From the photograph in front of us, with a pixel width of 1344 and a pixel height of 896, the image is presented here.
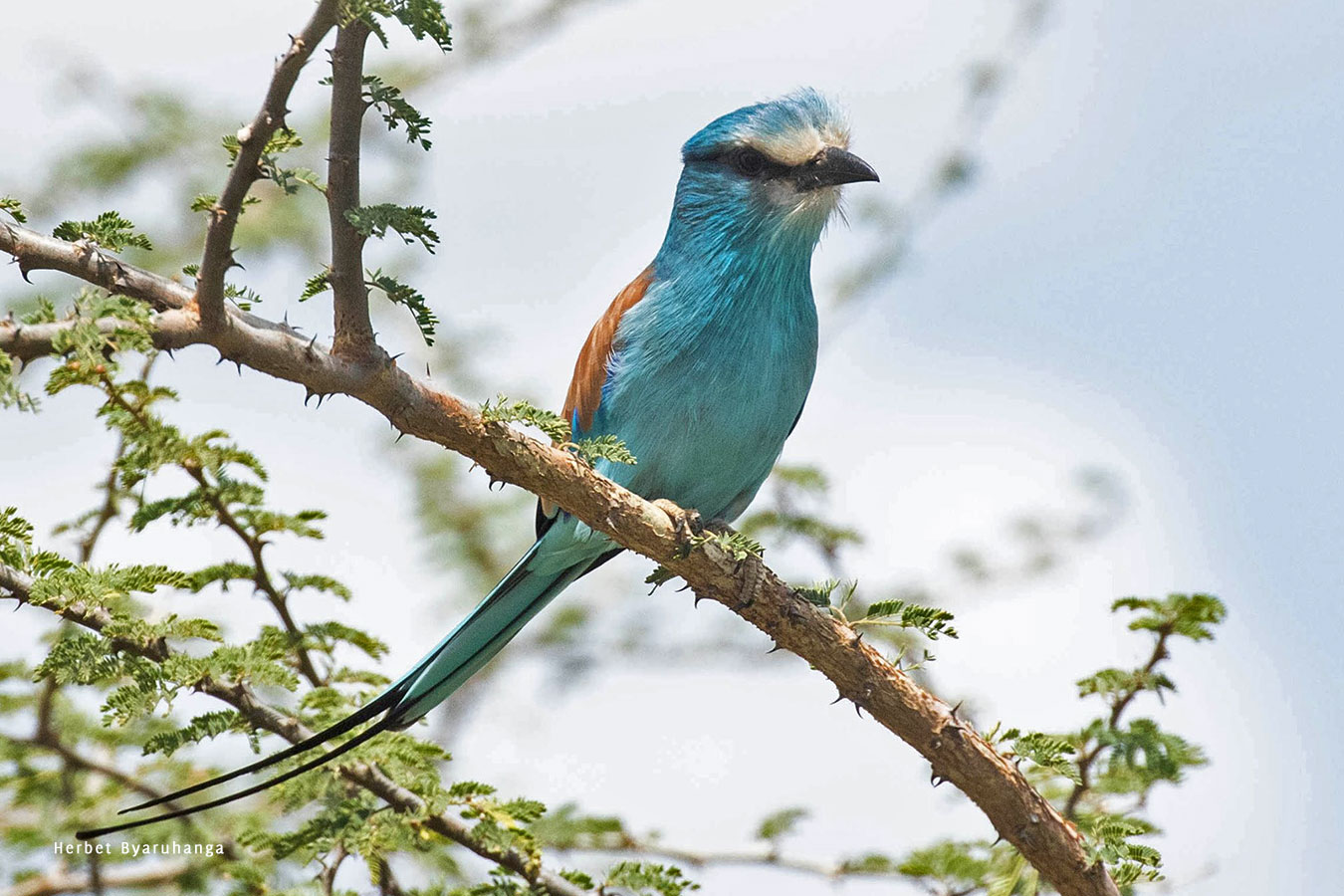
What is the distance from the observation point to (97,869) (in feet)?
11.7

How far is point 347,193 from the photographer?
234 cm

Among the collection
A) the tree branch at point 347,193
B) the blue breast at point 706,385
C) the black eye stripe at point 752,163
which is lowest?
the tree branch at point 347,193

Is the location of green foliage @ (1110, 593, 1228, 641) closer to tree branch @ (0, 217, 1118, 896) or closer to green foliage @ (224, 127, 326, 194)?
tree branch @ (0, 217, 1118, 896)

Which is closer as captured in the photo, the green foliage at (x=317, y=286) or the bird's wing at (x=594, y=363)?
the green foliage at (x=317, y=286)

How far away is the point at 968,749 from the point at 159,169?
430 cm

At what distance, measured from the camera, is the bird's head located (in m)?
4.53

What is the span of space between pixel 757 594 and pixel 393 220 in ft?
4.30

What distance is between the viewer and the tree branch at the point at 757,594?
2633 mm

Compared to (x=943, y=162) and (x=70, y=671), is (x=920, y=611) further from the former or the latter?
(x=943, y=162)

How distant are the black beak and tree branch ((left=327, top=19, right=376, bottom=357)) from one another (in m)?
2.31

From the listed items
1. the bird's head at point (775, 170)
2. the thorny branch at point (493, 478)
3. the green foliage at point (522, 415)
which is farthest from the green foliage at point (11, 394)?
the bird's head at point (775, 170)

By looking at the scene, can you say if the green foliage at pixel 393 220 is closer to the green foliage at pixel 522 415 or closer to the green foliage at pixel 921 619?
the green foliage at pixel 522 415

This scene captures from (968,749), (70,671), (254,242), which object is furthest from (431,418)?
(254,242)

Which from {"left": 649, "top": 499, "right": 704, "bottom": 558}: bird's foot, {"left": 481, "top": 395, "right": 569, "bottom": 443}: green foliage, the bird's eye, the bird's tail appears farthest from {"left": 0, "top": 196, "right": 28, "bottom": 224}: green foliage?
the bird's eye
